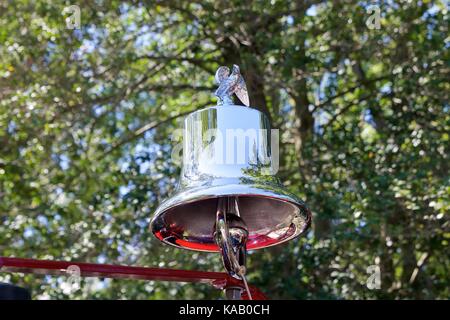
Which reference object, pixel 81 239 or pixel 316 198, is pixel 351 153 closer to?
pixel 316 198

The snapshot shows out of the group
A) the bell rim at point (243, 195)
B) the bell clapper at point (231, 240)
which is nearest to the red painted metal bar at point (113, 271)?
the bell clapper at point (231, 240)

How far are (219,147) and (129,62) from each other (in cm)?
576

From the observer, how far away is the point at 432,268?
29.4ft

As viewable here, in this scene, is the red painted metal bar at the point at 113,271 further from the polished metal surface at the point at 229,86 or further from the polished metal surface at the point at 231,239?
the polished metal surface at the point at 229,86

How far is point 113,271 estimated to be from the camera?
2.77 meters

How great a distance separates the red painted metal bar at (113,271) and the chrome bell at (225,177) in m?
0.11

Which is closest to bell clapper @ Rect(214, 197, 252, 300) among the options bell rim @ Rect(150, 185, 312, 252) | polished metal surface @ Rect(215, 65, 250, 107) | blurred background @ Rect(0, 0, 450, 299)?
bell rim @ Rect(150, 185, 312, 252)

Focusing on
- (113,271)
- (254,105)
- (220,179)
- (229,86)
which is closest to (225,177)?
(220,179)

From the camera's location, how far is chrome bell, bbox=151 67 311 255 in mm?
2617

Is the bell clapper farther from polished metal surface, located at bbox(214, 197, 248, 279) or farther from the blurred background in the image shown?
the blurred background

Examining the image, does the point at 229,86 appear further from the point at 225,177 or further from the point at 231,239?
the point at 231,239

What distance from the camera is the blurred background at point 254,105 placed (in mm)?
7820

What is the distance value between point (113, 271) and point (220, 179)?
52 centimetres

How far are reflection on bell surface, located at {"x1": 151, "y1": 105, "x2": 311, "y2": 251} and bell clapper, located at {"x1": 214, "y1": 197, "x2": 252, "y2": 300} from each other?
0.07m
